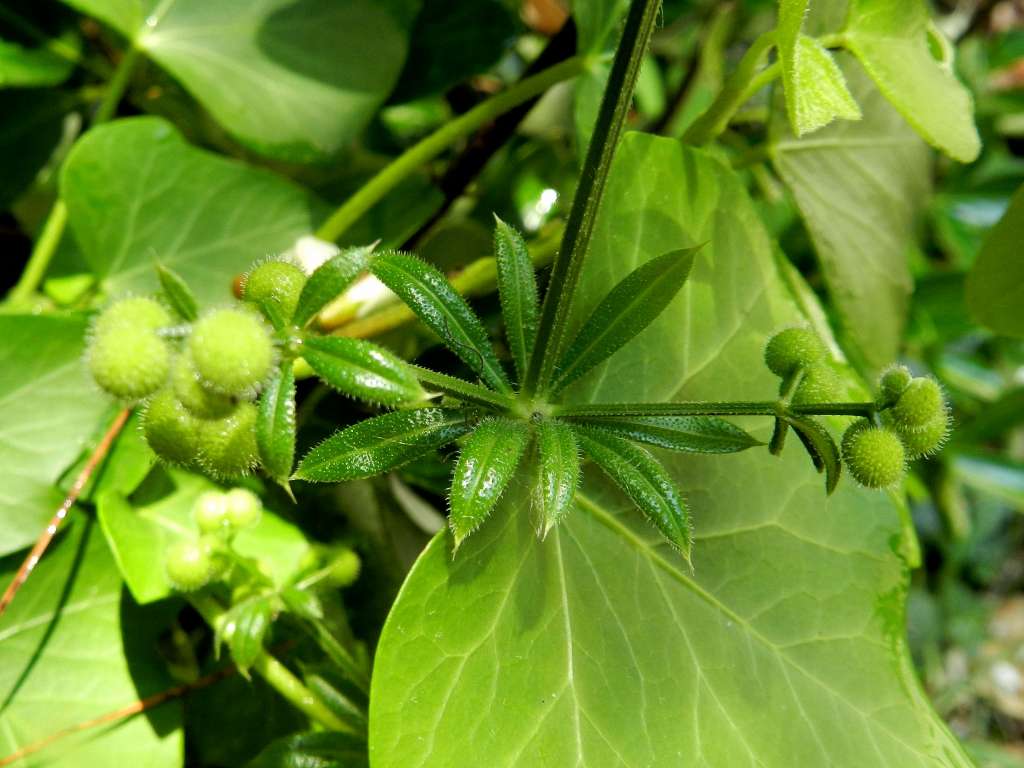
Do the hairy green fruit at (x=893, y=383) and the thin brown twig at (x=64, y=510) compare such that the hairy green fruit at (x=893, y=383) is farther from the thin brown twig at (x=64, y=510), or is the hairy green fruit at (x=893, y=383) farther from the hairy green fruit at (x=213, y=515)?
the thin brown twig at (x=64, y=510)

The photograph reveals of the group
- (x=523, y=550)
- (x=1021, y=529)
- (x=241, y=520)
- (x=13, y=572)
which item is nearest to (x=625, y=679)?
(x=523, y=550)

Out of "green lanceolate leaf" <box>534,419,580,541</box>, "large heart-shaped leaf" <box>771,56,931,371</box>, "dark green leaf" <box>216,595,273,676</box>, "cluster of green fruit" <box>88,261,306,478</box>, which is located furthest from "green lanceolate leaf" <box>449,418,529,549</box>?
"large heart-shaped leaf" <box>771,56,931,371</box>

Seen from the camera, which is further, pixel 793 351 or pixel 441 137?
pixel 441 137

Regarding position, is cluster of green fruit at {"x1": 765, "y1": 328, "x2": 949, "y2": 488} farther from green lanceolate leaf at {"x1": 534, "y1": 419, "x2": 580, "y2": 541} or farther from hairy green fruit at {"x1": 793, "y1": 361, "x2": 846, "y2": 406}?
green lanceolate leaf at {"x1": 534, "y1": 419, "x2": 580, "y2": 541}

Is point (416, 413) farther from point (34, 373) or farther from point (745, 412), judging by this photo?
point (34, 373)

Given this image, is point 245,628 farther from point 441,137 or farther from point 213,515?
point 441,137

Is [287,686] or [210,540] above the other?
[210,540]

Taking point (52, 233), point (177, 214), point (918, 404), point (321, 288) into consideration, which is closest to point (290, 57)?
point (177, 214)

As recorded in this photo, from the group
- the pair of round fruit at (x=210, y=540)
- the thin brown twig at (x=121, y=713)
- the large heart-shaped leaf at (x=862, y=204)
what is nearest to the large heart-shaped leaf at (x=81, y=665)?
the thin brown twig at (x=121, y=713)
